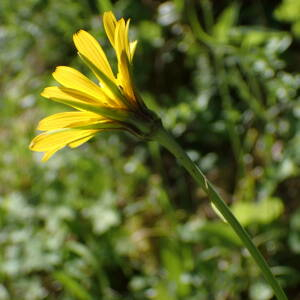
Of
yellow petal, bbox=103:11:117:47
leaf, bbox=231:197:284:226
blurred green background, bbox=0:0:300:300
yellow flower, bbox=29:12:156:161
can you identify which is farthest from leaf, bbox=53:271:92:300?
yellow petal, bbox=103:11:117:47

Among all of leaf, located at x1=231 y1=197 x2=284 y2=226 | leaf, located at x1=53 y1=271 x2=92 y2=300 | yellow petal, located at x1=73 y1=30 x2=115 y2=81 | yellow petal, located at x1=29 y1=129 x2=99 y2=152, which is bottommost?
leaf, located at x1=231 y1=197 x2=284 y2=226

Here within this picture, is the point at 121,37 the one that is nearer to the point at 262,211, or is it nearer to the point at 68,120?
the point at 68,120

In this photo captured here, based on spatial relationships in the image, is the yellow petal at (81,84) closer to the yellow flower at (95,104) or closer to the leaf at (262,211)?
the yellow flower at (95,104)

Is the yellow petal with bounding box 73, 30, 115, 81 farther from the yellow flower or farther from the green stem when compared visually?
the green stem

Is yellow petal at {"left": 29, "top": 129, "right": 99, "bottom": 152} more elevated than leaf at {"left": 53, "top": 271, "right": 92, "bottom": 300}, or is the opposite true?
yellow petal at {"left": 29, "top": 129, "right": 99, "bottom": 152}

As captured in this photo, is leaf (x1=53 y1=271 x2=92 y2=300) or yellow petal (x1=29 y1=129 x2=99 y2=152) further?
A: leaf (x1=53 y1=271 x2=92 y2=300)

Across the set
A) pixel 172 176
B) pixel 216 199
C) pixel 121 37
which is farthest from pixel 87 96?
pixel 172 176
